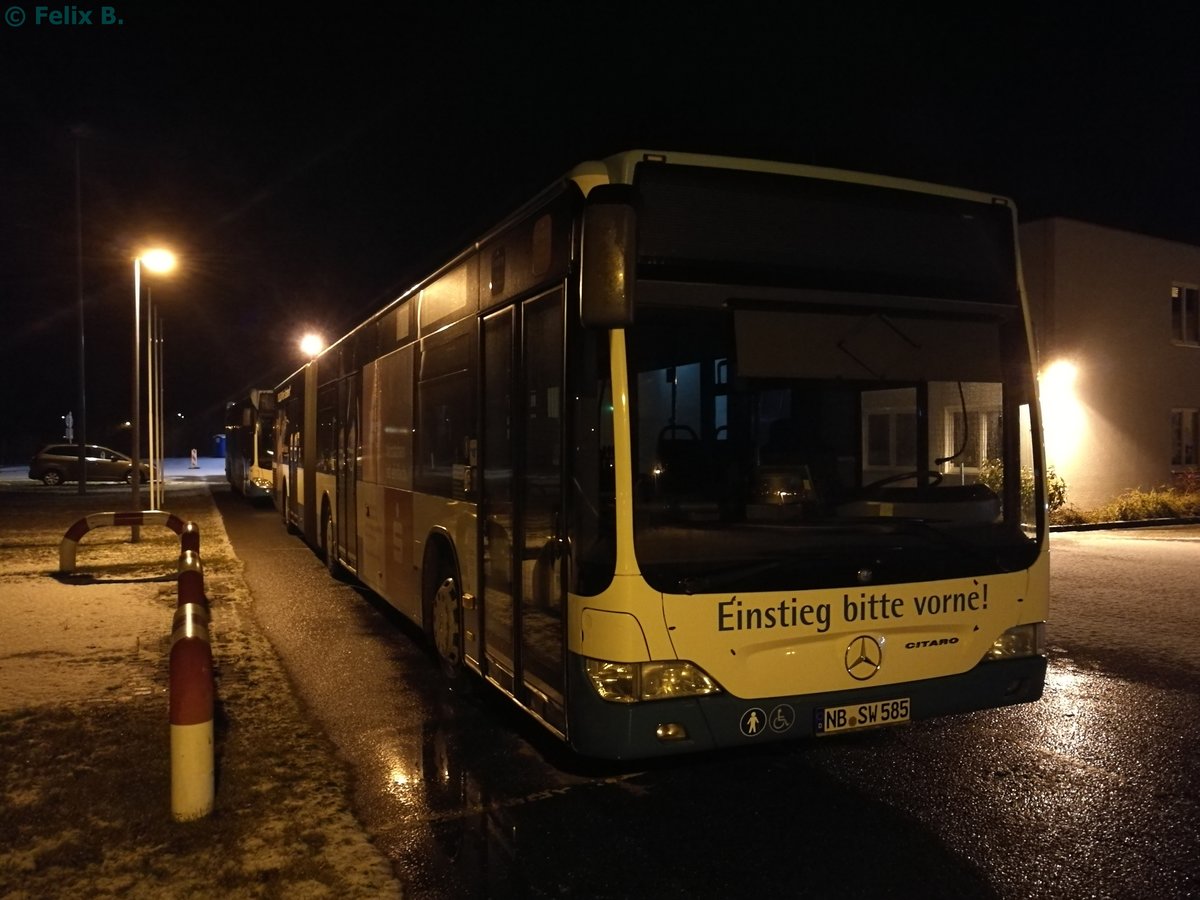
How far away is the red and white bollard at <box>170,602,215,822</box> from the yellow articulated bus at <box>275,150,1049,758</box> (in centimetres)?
158

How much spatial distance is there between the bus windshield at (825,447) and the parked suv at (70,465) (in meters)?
39.4

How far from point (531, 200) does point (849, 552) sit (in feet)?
8.06

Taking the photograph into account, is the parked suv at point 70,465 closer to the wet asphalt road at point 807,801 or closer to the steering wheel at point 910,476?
the wet asphalt road at point 807,801

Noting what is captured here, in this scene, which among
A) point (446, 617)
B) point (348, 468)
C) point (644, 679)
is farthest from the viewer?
point (348, 468)

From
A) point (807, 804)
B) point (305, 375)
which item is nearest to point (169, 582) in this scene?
point (305, 375)

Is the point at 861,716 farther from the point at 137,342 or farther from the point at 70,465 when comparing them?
the point at 70,465

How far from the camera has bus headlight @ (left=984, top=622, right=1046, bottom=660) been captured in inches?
197

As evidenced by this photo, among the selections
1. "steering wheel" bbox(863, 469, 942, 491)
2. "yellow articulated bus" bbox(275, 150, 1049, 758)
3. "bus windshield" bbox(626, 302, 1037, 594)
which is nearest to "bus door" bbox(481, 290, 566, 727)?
"yellow articulated bus" bbox(275, 150, 1049, 758)

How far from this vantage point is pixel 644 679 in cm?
429

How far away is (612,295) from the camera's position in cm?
404

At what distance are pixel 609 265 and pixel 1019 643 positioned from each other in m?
2.99

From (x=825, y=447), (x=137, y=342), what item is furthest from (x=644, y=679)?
(x=137, y=342)

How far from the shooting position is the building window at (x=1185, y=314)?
2380cm

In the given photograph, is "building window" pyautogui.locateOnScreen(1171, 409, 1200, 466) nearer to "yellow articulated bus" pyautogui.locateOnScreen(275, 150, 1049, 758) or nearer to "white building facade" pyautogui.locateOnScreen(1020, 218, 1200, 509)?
"white building facade" pyautogui.locateOnScreen(1020, 218, 1200, 509)
